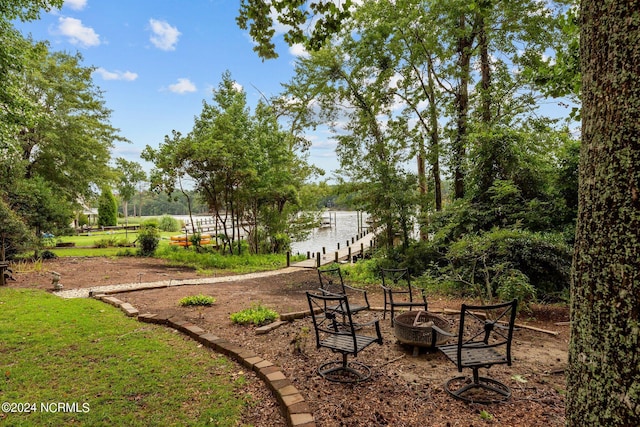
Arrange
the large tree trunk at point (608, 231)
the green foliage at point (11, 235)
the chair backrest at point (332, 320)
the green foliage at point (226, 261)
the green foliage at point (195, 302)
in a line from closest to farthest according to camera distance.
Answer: the large tree trunk at point (608, 231)
the chair backrest at point (332, 320)
the green foliage at point (195, 302)
the green foliage at point (11, 235)
the green foliage at point (226, 261)

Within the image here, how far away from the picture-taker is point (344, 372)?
Result: 3158 mm

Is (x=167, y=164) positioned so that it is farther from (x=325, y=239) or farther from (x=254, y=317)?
(x=325, y=239)

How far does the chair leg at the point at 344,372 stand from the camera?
302 cm

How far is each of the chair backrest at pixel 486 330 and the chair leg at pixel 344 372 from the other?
901 mm

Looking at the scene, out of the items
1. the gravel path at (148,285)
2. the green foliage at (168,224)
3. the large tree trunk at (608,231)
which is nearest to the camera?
the large tree trunk at (608,231)

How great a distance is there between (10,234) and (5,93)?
4.14 m

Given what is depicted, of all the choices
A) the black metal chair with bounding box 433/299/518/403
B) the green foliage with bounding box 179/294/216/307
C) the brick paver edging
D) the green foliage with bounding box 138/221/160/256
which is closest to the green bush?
the black metal chair with bounding box 433/299/518/403

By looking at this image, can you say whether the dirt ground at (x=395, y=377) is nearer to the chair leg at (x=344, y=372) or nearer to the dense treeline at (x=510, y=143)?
the chair leg at (x=344, y=372)

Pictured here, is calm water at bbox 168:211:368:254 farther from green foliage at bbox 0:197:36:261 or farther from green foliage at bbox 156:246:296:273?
green foliage at bbox 0:197:36:261

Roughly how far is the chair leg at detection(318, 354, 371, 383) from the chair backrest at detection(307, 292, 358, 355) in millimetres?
224

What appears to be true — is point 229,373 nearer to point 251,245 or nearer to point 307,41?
point 307,41

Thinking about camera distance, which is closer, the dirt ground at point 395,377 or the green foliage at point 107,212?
the dirt ground at point 395,377

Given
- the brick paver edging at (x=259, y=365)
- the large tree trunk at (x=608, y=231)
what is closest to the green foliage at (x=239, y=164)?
the brick paver edging at (x=259, y=365)

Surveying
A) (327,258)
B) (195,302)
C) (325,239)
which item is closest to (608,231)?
(195,302)
